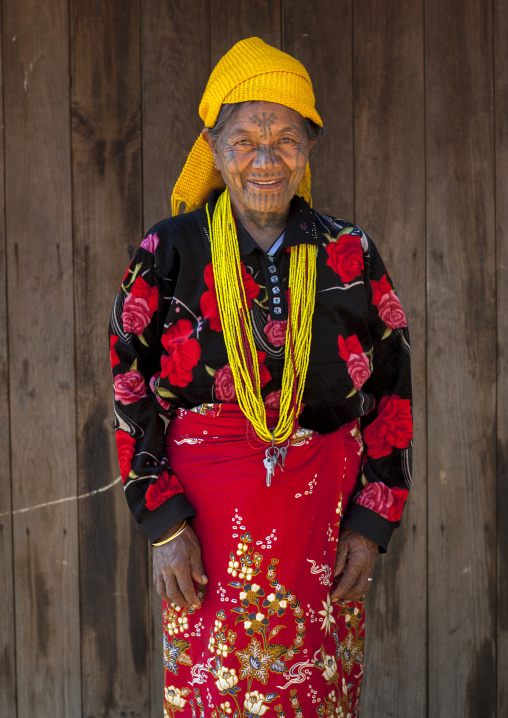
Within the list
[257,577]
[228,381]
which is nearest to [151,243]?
[228,381]

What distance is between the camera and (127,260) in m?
2.43

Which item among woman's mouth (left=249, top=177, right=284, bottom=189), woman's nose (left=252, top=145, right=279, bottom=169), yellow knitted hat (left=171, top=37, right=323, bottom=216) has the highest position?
yellow knitted hat (left=171, top=37, right=323, bottom=216)

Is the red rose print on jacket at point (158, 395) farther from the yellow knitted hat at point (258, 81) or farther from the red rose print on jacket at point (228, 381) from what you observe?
the yellow knitted hat at point (258, 81)

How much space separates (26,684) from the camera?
2.55m

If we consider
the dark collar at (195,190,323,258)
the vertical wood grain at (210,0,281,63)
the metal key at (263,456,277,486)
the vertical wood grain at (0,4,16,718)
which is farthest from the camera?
the vertical wood grain at (0,4,16,718)

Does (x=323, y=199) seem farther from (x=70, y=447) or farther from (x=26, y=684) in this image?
(x=26, y=684)

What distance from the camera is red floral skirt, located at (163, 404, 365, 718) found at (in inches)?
62.5

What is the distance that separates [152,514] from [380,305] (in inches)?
29.5

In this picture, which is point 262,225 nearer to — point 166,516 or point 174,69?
point 166,516

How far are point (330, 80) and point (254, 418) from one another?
1.35 meters

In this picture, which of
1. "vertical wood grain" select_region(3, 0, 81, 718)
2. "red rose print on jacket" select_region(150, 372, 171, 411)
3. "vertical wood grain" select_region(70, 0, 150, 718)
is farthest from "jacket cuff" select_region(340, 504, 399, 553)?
"vertical wood grain" select_region(3, 0, 81, 718)

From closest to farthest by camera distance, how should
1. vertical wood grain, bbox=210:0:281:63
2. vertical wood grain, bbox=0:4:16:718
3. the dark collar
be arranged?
the dark collar → vertical wood grain, bbox=210:0:281:63 → vertical wood grain, bbox=0:4:16:718

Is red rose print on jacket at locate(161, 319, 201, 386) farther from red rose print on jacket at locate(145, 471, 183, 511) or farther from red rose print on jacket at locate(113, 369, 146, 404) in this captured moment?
red rose print on jacket at locate(145, 471, 183, 511)

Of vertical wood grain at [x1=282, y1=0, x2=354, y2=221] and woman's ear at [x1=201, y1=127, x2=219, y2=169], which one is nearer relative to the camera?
woman's ear at [x1=201, y1=127, x2=219, y2=169]
